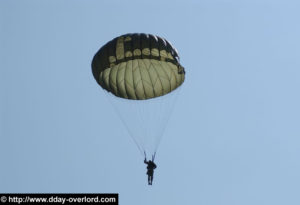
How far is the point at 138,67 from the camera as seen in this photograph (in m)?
38.6

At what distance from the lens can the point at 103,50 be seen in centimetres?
3791

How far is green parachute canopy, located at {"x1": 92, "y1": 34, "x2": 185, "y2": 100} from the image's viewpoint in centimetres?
3725

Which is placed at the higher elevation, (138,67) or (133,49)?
(133,49)

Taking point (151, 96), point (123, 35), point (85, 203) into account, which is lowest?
point (85, 203)

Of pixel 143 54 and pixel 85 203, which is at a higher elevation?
pixel 143 54

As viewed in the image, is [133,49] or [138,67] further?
[138,67]

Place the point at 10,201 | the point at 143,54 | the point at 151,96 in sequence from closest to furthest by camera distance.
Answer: the point at 10,201 < the point at 143,54 < the point at 151,96

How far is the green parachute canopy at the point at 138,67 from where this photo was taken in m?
37.2

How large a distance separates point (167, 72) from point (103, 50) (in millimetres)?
3594

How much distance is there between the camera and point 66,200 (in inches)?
1329

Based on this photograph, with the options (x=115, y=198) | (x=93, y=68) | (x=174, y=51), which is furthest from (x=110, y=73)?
(x=115, y=198)

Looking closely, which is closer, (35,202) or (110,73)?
(35,202)

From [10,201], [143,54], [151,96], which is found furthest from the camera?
[151,96]

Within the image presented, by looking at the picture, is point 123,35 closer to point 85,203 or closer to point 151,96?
point 151,96
